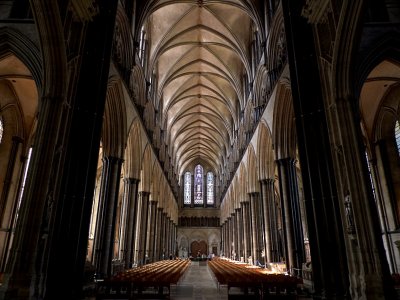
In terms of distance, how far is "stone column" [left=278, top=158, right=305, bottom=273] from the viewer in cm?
1154

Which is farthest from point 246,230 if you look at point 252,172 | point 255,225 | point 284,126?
point 284,126

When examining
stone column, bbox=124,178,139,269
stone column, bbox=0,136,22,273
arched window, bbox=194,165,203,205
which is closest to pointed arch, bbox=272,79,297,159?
stone column, bbox=124,178,139,269

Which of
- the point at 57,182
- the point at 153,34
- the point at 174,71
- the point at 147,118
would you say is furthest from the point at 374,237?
the point at 174,71

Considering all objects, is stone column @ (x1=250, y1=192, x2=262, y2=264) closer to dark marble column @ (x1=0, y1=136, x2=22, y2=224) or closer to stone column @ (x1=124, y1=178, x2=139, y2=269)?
stone column @ (x1=124, y1=178, x2=139, y2=269)

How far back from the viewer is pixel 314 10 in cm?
902

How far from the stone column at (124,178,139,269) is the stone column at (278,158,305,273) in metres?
8.18

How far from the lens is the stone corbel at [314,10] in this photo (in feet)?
28.4

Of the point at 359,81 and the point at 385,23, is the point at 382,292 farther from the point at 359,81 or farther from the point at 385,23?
the point at 385,23

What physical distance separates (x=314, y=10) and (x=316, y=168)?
4.98 metres

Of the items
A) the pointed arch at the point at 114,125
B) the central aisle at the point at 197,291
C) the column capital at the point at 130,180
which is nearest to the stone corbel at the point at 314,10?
the pointed arch at the point at 114,125

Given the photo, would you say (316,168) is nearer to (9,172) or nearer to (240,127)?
(9,172)

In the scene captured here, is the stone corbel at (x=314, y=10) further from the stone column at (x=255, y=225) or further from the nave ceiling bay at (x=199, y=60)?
the stone column at (x=255, y=225)

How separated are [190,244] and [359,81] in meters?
38.2

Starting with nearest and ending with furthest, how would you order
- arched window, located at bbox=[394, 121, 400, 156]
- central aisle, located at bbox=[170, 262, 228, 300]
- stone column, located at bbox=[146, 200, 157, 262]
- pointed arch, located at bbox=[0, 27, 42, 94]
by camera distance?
central aisle, located at bbox=[170, 262, 228, 300] → pointed arch, located at bbox=[0, 27, 42, 94] → arched window, located at bbox=[394, 121, 400, 156] → stone column, located at bbox=[146, 200, 157, 262]
